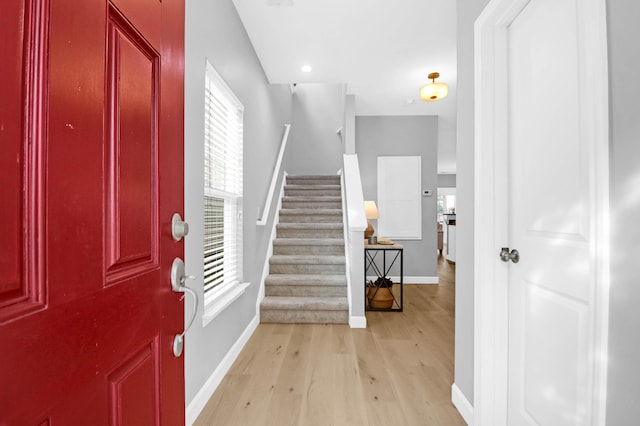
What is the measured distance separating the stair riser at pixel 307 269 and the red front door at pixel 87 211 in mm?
2955

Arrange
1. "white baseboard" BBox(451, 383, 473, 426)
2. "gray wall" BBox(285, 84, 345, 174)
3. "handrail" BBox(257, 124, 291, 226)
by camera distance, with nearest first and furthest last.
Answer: "white baseboard" BBox(451, 383, 473, 426) < "handrail" BBox(257, 124, 291, 226) < "gray wall" BBox(285, 84, 345, 174)

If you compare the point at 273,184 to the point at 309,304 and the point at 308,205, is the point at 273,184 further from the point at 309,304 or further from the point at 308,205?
the point at 309,304

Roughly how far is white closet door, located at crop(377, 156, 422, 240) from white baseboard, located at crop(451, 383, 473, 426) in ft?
11.5

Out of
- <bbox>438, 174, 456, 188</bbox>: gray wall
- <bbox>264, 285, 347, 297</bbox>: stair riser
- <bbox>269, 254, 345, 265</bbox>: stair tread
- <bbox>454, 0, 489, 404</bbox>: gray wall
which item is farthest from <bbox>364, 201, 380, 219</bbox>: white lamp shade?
<bbox>438, 174, 456, 188</bbox>: gray wall

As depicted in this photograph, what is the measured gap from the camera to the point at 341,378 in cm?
219

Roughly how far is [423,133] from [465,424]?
453 cm

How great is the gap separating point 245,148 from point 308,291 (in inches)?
66.1

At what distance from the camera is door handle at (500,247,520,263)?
1492mm

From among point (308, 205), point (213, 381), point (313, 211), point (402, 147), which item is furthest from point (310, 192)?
point (213, 381)

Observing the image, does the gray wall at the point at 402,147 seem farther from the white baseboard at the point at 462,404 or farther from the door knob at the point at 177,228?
the door knob at the point at 177,228

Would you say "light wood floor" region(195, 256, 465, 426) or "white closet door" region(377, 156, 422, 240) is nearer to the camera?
"light wood floor" region(195, 256, 465, 426)

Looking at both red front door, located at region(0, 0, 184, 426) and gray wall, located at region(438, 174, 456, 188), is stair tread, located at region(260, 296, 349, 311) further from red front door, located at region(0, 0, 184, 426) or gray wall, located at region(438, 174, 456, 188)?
gray wall, located at region(438, 174, 456, 188)

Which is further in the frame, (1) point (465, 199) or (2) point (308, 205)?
(2) point (308, 205)

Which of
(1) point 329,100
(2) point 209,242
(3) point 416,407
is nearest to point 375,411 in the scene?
(3) point 416,407
